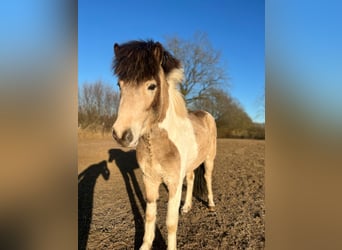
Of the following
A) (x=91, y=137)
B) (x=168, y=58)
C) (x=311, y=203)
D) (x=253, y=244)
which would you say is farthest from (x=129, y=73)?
(x=91, y=137)

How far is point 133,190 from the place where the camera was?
14.6ft

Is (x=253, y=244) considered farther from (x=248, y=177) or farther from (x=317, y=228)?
(x=248, y=177)

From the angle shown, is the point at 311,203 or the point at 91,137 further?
the point at 91,137

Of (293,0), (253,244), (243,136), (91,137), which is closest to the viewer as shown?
(293,0)

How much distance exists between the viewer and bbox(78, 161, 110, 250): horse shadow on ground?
2467 millimetres

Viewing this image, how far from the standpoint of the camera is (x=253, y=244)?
2457 millimetres

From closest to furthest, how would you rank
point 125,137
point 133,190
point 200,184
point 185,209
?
point 125,137, point 185,209, point 200,184, point 133,190

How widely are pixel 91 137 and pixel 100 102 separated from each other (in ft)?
8.84

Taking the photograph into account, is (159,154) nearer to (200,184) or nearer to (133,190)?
(200,184)

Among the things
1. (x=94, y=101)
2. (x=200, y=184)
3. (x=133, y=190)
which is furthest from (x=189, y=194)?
(x=94, y=101)

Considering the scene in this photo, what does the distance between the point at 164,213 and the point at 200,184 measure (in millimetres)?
757

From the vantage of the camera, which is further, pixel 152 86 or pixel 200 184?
pixel 200 184

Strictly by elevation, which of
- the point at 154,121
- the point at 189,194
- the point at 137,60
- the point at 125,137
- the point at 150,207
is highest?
the point at 137,60

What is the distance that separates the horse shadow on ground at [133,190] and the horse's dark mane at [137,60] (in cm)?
186
